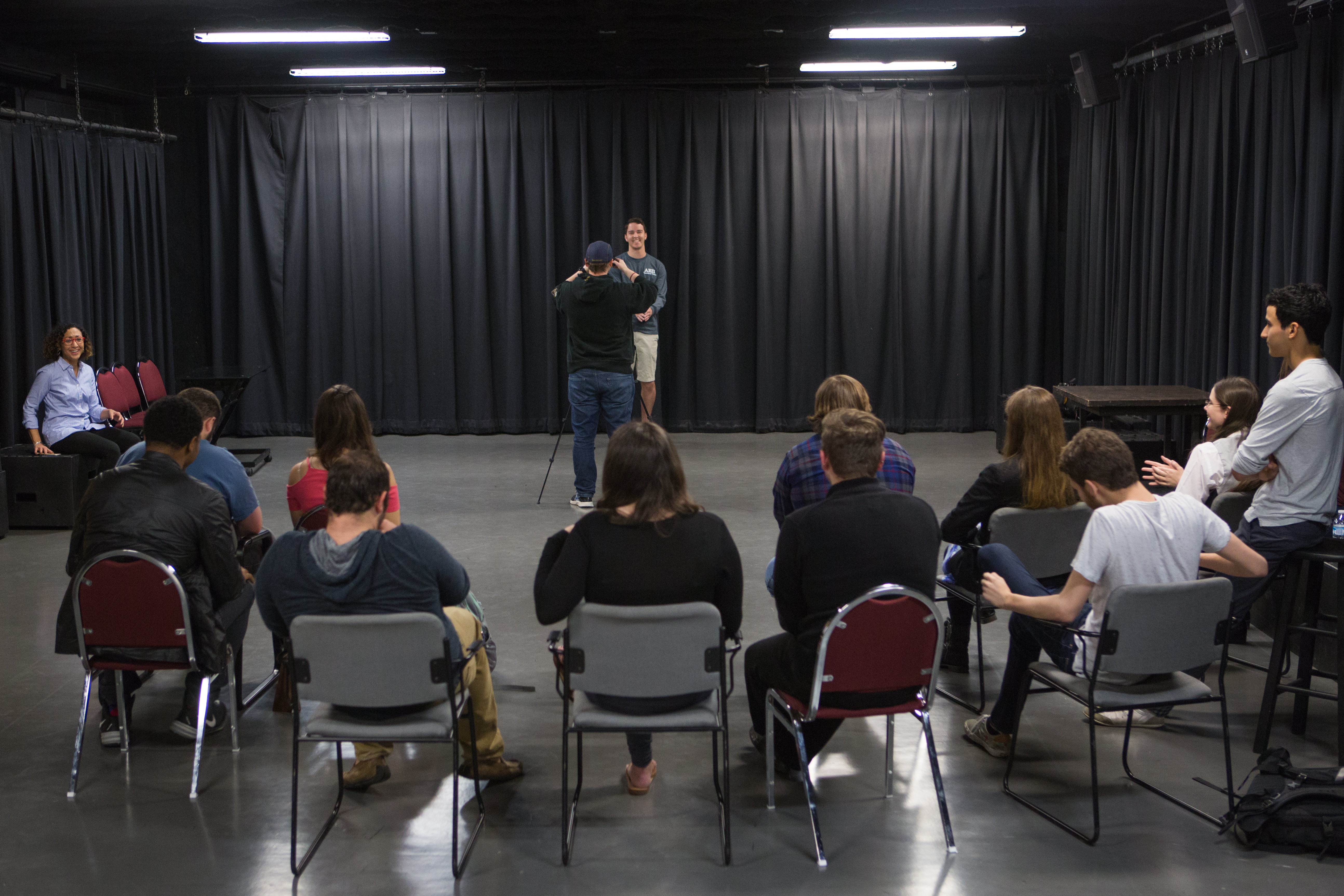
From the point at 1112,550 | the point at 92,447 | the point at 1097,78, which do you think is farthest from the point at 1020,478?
the point at 1097,78

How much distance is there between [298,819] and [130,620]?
0.76 m

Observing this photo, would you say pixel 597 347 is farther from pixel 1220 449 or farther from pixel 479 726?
pixel 479 726

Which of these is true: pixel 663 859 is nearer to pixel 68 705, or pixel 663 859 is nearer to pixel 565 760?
pixel 565 760

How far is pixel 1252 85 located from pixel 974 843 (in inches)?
239

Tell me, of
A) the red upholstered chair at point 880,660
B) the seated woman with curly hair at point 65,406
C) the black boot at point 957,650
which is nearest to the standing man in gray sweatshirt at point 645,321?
the seated woman with curly hair at point 65,406

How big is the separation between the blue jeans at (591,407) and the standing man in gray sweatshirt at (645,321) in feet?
5.26

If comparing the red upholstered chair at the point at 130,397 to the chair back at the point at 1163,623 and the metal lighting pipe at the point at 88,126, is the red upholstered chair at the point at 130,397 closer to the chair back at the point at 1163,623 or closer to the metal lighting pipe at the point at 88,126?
the metal lighting pipe at the point at 88,126

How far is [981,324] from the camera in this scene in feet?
35.2

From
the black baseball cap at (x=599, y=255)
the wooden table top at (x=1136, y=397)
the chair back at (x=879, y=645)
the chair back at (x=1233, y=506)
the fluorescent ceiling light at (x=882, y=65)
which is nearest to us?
the chair back at (x=879, y=645)

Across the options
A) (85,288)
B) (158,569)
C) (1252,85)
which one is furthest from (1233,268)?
(85,288)

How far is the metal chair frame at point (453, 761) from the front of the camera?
114 inches

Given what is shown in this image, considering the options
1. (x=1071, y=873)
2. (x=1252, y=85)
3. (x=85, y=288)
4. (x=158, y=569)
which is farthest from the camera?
(x=85, y=288)

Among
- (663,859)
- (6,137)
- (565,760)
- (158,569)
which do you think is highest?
(6,137)

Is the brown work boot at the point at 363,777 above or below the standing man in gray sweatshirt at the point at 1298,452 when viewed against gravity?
below
